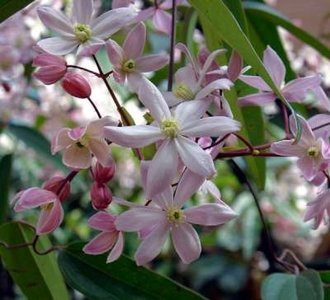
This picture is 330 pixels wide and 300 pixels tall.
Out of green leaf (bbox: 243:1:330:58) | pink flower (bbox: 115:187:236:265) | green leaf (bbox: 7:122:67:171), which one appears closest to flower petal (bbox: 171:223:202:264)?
pink flower (bbox: 115:187:236:265)

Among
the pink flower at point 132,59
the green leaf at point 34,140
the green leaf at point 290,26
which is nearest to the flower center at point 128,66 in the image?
the pink flower at point 132,59

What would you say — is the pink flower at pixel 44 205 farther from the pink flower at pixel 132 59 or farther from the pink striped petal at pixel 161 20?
the pink striped petal at pixel 161 20

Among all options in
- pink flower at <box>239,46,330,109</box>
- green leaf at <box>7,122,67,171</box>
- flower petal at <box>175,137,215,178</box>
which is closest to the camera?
flower petal at <box>175,137,215,178</box>

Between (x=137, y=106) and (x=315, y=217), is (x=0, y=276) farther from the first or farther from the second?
(x=315, y=217)

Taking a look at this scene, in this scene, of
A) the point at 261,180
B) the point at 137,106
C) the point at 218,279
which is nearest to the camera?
the point at 261,180

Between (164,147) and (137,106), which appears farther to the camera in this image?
(137,106)

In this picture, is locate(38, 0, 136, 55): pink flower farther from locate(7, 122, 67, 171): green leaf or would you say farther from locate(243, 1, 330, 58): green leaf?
locate(7, 122, 67, 171): green leaf

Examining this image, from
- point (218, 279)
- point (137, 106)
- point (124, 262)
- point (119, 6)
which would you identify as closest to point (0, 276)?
point (137, 106)
